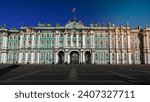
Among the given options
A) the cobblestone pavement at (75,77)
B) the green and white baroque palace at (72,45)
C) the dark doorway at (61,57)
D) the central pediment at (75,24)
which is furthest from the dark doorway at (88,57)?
the cobblestone pavement at (75,77)

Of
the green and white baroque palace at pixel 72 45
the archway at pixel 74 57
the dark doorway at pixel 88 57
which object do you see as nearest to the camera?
the green and white baroque palace at pixel 72 45

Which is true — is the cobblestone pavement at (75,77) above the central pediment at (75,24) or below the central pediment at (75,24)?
below

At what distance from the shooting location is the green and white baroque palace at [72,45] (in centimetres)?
6525

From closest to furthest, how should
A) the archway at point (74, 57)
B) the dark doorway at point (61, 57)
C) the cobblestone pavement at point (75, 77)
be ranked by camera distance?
1. the cobblestone pavement at point (75, 77)
2. the dark doorway at point (61, 57)
3. the archway at point (74, 57)

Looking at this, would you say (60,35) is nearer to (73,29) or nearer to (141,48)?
(73,29)

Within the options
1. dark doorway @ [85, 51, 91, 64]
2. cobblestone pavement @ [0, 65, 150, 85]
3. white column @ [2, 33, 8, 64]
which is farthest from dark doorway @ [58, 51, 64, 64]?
cobblestone pavement @ [0, 65, 150, 85]

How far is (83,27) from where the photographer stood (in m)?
66.9

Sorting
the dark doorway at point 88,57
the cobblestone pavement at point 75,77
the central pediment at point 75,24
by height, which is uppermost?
the central pediment at point 75,24

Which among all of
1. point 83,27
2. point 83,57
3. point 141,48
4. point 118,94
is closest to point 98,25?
Result: point 83,27

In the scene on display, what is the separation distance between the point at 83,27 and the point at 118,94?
60.9m

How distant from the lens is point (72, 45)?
65250mm

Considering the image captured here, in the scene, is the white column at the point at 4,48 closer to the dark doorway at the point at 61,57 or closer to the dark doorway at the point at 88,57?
the dark doorway at the point at 61,57

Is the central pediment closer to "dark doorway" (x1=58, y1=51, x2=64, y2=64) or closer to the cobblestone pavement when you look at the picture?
"dark doorway" (x1=58, y1=51, x2=64, y2=64)

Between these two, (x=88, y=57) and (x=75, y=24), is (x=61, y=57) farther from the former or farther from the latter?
(x=75, y=24)
